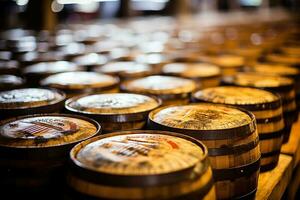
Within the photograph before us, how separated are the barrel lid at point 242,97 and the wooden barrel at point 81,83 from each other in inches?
35.8

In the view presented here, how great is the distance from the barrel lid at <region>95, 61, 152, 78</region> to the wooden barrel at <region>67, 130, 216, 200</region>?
2.35m

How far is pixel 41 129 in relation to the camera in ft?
7.55

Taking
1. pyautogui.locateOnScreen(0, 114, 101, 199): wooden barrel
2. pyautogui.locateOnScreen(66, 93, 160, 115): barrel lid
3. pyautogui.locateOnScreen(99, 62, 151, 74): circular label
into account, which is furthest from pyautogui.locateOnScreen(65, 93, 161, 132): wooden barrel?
pyautogui.locateOnScreen(99, 62, 151, 74): circular label

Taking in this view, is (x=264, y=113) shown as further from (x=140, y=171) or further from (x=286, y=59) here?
(x=286, y=59)

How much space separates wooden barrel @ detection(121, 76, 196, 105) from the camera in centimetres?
335

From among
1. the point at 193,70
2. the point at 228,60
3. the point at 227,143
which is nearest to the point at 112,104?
the point at 227,143

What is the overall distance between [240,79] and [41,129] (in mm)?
2495

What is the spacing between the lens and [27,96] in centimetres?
308

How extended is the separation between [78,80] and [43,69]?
0.88 meters

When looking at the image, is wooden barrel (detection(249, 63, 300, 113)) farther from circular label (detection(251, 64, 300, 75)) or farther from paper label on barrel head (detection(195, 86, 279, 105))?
paper label on barrel head (detection(195, 86, 279, 105))

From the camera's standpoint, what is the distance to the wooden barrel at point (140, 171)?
64.1 inches

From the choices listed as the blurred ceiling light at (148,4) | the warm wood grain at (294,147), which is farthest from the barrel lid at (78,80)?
the blurred ceiling light at (148,4)

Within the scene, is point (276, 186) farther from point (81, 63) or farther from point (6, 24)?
point (6, 24)

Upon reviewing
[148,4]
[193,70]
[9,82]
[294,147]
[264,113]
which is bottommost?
[294,147]
